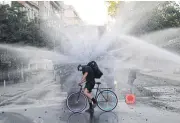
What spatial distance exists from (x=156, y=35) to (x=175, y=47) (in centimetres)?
698

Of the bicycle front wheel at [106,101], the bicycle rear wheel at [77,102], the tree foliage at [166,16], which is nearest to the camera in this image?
the bicycle rear wheel at [77,102]

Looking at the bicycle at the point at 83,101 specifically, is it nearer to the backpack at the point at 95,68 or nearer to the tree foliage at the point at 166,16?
the backpack at the point at 95,68

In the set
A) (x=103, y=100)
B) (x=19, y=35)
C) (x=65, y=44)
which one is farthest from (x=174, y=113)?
(x=65, y=44)

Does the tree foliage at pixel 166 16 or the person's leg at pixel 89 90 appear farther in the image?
the tree foliage at pixel 166 16

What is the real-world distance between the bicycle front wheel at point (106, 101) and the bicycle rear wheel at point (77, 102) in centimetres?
51

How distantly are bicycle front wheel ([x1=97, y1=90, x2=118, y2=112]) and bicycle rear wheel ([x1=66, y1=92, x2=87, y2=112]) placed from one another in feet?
1.68

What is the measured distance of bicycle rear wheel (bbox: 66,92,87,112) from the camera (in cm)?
1260

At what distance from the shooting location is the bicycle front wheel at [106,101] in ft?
42.0

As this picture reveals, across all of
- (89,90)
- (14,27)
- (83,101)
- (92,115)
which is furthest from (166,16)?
(92,115)

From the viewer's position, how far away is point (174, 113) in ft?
39.5

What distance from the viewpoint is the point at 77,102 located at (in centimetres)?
1274

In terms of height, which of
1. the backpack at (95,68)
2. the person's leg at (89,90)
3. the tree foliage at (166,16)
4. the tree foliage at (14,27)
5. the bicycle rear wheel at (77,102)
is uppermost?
the tree foliage at (166,16)

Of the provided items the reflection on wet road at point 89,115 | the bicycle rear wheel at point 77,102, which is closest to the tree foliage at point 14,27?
the reflection on wet road at point 89,115

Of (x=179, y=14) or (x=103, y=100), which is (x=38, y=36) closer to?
(x=179, y=14)
